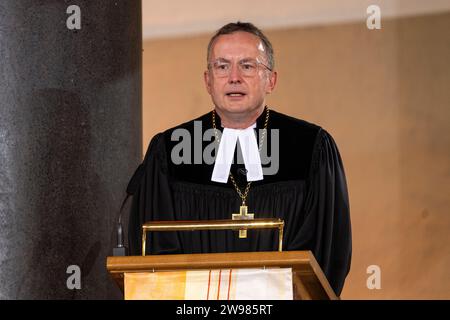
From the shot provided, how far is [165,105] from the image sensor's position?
9.30 metres

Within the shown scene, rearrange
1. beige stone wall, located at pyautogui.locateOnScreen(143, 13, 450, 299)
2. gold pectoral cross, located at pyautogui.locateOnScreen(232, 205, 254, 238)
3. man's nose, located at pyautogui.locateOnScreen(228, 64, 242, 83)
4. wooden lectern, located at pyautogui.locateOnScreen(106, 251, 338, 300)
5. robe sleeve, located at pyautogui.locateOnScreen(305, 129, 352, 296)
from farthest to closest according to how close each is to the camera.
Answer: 1. beige stone wall, located at pyautogui.locateOnScreen(143, 13, 450, 299)
2. man's nose, located at pyautogui.locateOnScreen(228, 64, 242, 83)
3. robe sleeve, located at pyautogui.locateOnScreen(305, 129, 352, 296)
4. gold pectoral cross, located at pyautogui.locateOnScreen(232, 205, 254, 238)
5. wooden lectern, located at pyautogui.locateOnScreen(106, 251, 338, 300)

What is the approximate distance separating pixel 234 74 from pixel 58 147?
938 millimetres

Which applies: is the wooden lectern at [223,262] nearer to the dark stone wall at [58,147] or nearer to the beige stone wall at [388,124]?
the dark stone wall at [58,147]

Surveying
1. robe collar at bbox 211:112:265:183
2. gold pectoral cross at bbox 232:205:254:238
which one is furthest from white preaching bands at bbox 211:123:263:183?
gold pectoral cross at bbox 232:205:254:238

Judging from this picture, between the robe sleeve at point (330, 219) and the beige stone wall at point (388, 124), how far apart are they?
11.2 feet

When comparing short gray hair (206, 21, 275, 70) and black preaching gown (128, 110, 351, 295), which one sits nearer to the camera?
black preaching gown (128, 110, 351, 295)

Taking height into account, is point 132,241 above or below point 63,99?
below

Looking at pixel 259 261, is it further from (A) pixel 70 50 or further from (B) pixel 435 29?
(B) pixel 435 29

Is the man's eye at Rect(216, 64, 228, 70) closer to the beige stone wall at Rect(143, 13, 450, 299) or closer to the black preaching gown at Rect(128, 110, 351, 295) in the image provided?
the black preaching gown at Rect(128, 110, 351, 295)

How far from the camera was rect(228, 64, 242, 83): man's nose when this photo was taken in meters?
4.93

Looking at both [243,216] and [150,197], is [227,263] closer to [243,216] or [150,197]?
[243,216]

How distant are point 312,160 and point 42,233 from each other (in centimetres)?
129

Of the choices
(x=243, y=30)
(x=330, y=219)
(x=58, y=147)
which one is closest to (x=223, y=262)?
(x=330, y=219)
